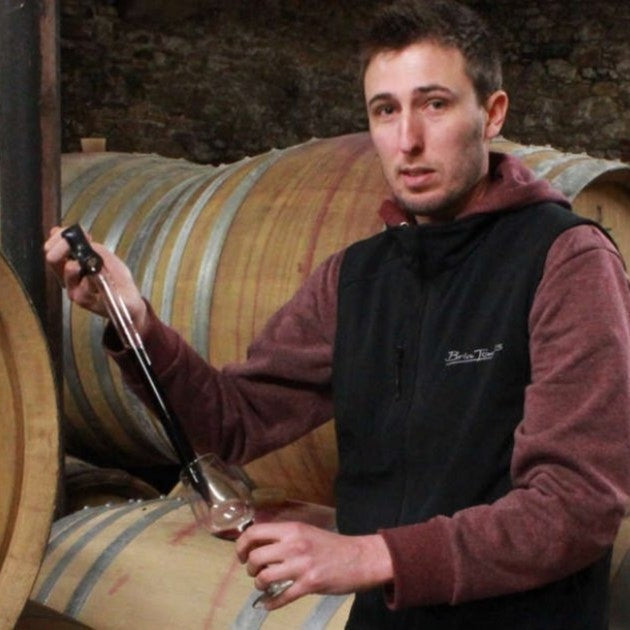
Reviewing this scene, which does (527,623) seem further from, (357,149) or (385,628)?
(357,149)

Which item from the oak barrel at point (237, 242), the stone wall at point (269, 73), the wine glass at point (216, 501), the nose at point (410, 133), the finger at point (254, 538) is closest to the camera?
the finger at point (254, 538)

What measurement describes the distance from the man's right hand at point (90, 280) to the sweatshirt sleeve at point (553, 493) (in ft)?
1.79

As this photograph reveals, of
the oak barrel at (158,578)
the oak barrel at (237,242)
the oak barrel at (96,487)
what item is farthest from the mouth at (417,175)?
the oak barrel at (96,487)

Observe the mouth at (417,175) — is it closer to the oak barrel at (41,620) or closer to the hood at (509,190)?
the hood at (509,190)

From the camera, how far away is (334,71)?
725 cm

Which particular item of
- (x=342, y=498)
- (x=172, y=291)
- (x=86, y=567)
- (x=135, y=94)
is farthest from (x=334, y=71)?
(x=342, y=498)

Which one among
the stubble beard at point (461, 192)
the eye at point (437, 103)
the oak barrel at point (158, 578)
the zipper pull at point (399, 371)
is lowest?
the oak barrel at point (158, 578)

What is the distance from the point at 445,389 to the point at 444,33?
0.44 m

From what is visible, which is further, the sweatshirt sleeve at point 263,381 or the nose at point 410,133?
the sweatshirt sleeve at point 263,381

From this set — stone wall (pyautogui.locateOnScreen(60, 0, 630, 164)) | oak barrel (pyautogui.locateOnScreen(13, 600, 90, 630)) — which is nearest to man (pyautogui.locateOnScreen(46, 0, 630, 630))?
oak barrel (pyautogui.locateOnScreen(13, 600, 90, 630))

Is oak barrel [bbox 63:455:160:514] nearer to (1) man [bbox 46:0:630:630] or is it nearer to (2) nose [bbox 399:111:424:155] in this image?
(1) man [bbox 46:0:630:630]

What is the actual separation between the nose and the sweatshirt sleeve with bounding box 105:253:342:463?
309mm

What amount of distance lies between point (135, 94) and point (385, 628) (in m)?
5.16

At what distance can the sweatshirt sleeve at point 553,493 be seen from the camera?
1270 mm
